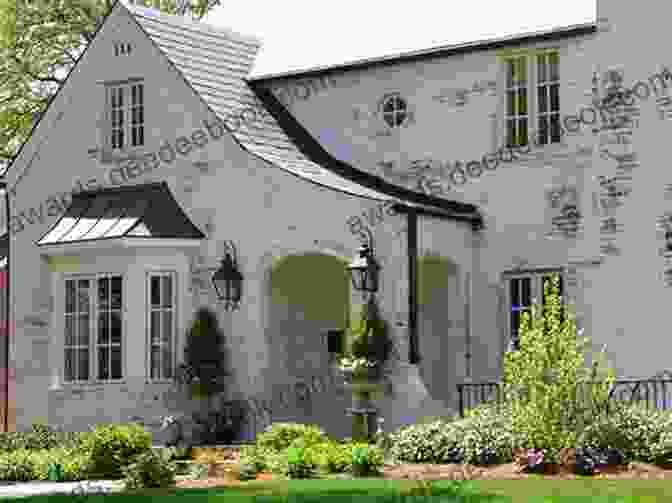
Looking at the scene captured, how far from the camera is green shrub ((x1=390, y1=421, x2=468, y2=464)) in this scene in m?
19.5

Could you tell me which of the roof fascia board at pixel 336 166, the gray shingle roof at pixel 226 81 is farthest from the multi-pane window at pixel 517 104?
the gray shingle roof at pixel 226 81

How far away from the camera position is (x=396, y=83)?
25406mm

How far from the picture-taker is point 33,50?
124 ft

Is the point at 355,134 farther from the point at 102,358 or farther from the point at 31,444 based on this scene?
the point at 31,444

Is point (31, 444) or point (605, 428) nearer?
point (605, 428)

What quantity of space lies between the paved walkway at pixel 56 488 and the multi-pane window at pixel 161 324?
13.3 ft

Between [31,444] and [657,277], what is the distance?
10.3 meters

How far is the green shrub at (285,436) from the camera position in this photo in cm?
2075

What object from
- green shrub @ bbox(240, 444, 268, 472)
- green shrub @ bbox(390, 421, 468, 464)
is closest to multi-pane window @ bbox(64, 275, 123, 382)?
green shrub @ bbox(240, 444, 268, 472)

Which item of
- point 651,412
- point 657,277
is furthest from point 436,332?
point 651,412

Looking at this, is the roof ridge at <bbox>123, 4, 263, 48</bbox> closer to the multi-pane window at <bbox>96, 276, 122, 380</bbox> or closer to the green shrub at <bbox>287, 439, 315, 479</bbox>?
the multi-pane window at <bbox>96, 276, 122, 380</bbox>

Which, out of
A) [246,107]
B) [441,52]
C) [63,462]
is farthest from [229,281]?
[441,52]

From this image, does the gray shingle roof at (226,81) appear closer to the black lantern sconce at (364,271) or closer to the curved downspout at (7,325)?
the black lantern sconce at (364,271)

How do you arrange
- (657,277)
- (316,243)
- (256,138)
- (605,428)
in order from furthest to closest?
(256,138) → (316,243) → (657,277) → (605,428)
